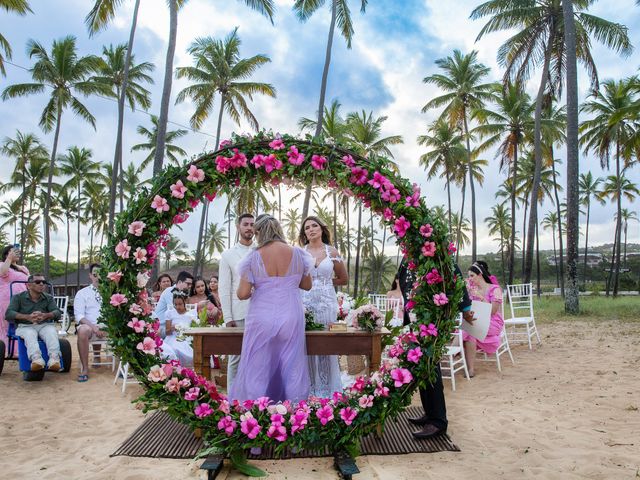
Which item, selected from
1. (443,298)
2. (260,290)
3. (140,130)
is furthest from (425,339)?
(140,130)

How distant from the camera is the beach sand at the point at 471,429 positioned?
3.85m

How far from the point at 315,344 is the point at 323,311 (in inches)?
29.1

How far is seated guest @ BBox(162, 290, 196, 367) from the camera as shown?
6.92 meters

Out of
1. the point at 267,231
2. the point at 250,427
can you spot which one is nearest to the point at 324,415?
the point at 250,427

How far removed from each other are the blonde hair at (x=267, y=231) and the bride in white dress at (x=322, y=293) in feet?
3.39

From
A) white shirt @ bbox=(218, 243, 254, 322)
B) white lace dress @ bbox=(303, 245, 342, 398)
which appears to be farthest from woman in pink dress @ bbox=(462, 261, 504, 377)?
white shirt @ bbox=(218, 243, 254, 322)

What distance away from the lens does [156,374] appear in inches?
161

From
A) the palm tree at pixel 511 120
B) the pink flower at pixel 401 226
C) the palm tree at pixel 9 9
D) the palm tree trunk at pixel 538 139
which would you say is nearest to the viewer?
the pink flower at pixel 401 226

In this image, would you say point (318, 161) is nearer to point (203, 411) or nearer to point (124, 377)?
point (203, 411)

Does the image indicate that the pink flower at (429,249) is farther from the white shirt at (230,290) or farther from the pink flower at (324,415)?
the white shirt at (230,290)

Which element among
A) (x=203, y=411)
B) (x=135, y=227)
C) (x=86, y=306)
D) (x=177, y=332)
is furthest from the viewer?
(x=86, y=306)

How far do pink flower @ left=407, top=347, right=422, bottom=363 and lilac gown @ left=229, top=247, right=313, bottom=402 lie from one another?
37.5 inches

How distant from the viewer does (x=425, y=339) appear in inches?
166

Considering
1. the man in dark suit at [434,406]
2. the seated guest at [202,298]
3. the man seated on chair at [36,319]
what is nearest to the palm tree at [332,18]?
the seated guest at [202,298]
